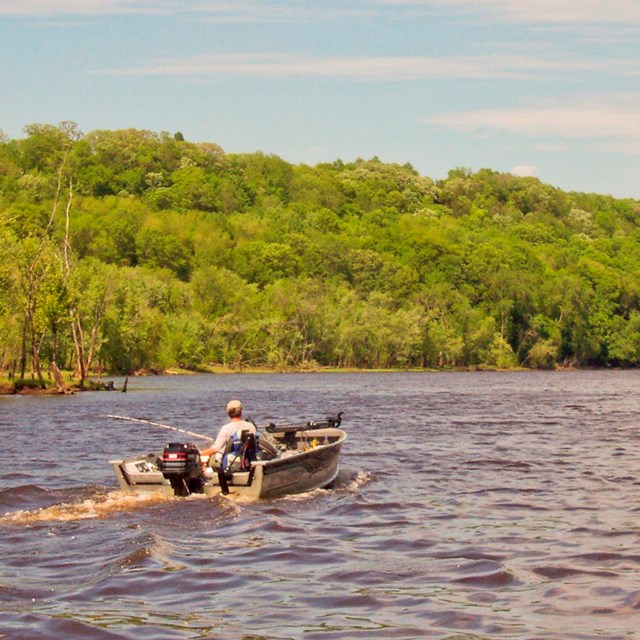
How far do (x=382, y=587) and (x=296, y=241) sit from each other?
170364mm

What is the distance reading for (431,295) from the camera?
155625mm

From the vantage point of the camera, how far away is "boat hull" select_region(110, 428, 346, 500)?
72.5 feet

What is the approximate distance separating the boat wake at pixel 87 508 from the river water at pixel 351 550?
0.05m

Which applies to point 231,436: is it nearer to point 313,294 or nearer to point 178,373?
point 178,373

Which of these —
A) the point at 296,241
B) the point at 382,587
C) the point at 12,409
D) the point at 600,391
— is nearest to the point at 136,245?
the point at 296,241

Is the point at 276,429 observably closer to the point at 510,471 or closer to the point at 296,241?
the point at 510,471

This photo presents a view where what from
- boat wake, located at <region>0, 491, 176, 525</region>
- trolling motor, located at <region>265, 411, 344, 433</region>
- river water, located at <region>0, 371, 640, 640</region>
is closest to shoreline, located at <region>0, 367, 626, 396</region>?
river water, located at <region>0, 371, 640, 640</region>

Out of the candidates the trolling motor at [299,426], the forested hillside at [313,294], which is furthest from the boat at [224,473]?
the forested hillside at [313,294]

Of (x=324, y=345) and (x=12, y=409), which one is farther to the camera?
(x=324, y=345)

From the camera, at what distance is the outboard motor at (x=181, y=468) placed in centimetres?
2164

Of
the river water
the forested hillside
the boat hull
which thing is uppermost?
the forested hillside

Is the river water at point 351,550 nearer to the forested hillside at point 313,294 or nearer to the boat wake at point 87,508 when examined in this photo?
the boat wake at point 87,508

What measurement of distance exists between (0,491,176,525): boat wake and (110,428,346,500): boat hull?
0.65ft

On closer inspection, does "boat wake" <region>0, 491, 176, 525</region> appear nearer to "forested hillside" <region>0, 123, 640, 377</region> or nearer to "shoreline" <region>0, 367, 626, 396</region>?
"shoreline" <region>0, 367, 626, 396</region>
